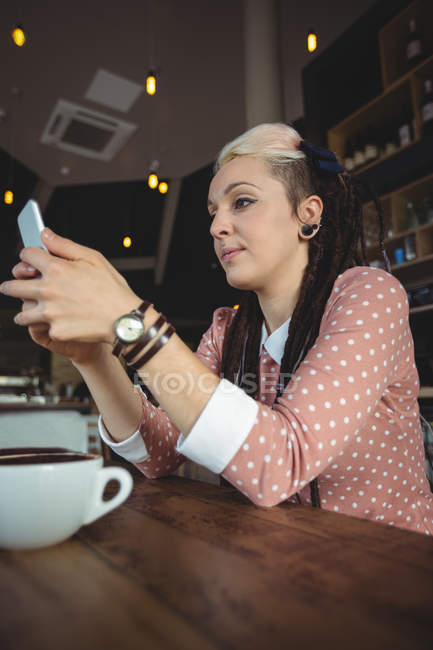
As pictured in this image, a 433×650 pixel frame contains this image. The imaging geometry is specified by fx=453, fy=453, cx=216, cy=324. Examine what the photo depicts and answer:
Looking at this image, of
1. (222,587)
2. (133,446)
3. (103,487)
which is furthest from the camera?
(133,446)

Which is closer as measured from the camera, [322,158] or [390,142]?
[322,158]

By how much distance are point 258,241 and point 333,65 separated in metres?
3.24

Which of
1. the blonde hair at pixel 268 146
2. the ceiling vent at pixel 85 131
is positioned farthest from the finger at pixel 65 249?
the ceiling vent at pixel 85 131

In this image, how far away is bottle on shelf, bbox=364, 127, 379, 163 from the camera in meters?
3.24

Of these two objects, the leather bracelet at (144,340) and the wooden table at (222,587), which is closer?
the wooden table at (222,587)

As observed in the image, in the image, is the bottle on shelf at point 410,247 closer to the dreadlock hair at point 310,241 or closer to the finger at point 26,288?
the dreadlock hair at point 310,241

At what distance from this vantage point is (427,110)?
2.80m

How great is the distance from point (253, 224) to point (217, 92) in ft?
13.2

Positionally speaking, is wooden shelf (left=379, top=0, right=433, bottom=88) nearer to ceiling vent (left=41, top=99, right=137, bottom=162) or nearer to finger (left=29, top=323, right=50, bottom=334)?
ceiling vent (left=41, top=99, right=137, bottom=162)

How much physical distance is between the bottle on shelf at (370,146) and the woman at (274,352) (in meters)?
2.32

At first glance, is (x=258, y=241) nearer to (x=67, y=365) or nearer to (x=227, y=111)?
(x=227, y=111)

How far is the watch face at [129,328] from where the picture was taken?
58 centimetres

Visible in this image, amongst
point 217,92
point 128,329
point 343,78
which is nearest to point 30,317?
point 128,329

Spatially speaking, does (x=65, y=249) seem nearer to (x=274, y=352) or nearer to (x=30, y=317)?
(x=30, y=317)
